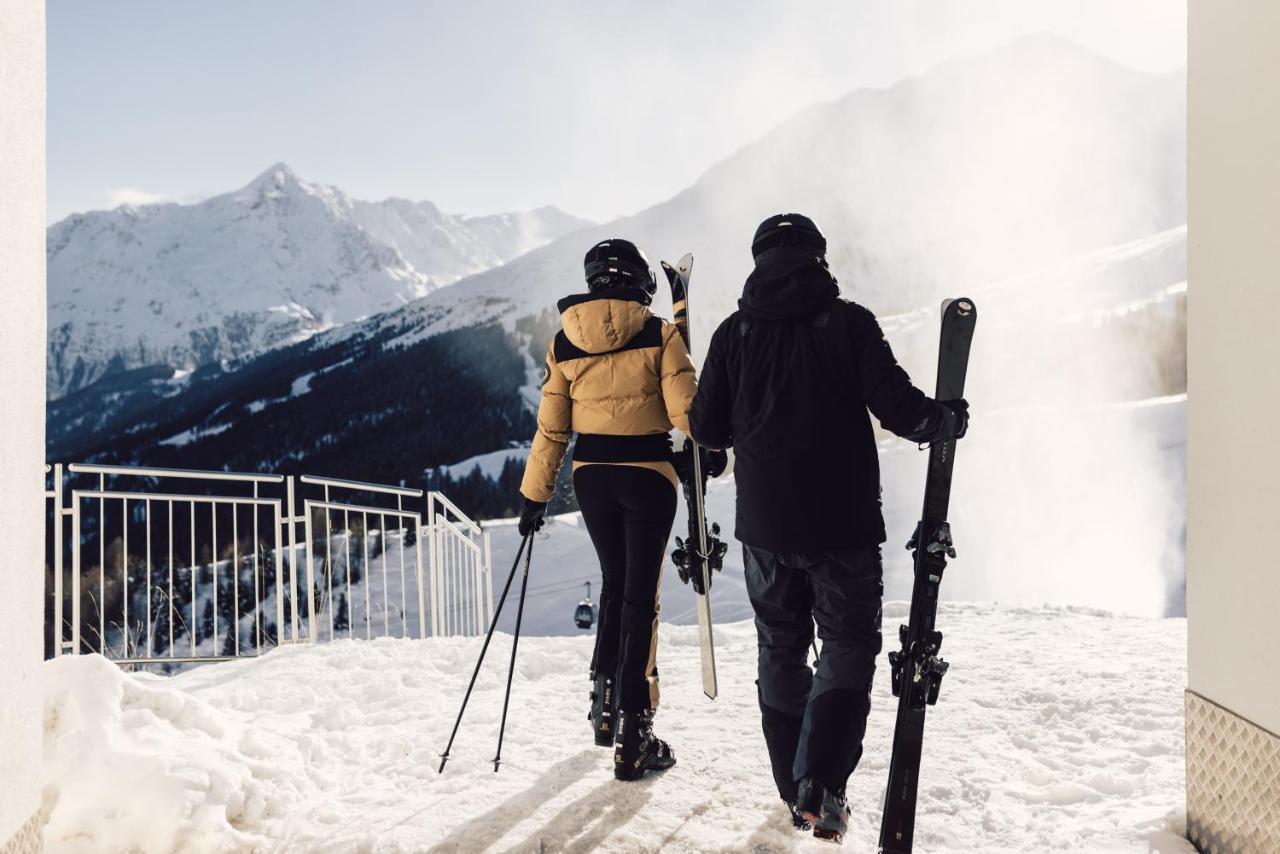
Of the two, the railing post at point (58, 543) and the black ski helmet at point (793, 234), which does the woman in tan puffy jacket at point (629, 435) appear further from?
the railing post at point (58, 543)

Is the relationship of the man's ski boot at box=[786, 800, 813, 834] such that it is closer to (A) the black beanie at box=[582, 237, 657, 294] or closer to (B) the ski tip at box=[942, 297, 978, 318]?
(B) the ski tip at box=[942, 297, 978, 318]

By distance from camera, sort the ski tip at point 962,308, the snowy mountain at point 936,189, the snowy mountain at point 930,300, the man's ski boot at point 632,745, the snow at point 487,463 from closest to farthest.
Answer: the ski tip at point 962,308, the man's ski boot at point 632,745, the snowy mountain at point 930,300, the snow at point 487,463, the snowy mountain at point 936,189

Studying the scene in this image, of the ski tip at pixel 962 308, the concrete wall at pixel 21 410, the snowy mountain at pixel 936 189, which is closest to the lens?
the concrete wall at pixel 21 410

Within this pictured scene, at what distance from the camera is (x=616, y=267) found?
3.03 m

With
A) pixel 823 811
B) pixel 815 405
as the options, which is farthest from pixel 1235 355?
pixel 823 811

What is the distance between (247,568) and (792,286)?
139ft

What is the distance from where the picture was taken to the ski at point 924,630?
7.62 ft

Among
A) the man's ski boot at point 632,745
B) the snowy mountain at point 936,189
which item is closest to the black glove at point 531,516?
the man's ski boot at point 632,745

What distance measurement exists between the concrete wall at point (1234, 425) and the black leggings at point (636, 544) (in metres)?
1.61

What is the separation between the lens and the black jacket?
2.38 metres

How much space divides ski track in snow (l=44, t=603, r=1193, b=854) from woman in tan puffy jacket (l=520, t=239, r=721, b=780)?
11.4 inches

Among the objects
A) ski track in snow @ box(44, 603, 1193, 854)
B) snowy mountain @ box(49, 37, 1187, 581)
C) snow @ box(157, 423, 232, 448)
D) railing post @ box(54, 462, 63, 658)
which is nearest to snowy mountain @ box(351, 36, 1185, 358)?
snowy mountain @ box(49, 37, 1187, 581)

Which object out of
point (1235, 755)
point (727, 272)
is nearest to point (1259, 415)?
point (1235, 755)

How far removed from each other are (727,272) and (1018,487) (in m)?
64.8
